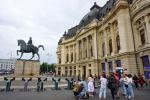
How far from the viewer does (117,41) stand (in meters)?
38.1

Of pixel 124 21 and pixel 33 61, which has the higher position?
pixel 124 21

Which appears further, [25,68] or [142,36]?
[25,68]

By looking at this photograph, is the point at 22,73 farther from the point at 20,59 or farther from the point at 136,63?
the point at 136,63

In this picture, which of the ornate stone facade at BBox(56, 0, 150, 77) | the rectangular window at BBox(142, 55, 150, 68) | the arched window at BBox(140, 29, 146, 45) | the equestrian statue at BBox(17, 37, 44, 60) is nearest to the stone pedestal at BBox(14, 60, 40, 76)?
the equestrian statue at BBox(17, 37, 44, 60)

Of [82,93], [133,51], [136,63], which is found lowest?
[82,93]

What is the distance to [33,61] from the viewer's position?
3378 cm

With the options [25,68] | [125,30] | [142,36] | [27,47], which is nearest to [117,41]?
[125,30]

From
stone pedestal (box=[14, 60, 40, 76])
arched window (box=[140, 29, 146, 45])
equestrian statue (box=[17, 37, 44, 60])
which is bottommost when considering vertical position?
stone pedestal (box=[14, 60, 40, 76])

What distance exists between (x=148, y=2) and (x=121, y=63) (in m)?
13.1

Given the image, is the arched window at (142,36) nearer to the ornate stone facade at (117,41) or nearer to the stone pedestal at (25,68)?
the ornate stone facade at (117,41)

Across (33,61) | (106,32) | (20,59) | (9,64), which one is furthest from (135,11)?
(9,64)

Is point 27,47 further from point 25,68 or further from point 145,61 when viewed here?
point 145,61

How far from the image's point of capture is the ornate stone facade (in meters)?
29.3

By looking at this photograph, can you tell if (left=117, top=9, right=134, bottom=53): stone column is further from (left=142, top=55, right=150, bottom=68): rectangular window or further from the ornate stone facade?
(left=142, top=55, right=150, bottom=68): rectangular window
